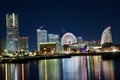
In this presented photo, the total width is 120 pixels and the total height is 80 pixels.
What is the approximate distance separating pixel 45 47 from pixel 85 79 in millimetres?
110360

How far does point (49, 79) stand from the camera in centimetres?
4175

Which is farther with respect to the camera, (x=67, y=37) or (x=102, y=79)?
(x=67, y=37)

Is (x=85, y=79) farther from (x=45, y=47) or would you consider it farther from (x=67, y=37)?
(x=67, y=37)

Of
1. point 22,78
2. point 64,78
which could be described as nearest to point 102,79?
point 64,78

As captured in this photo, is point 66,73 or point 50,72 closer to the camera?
point 66,73

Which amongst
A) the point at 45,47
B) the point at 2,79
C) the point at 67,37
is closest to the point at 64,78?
the point at 2,79

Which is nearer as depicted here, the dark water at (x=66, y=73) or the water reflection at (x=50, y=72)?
the dark water at (x=66, y=73)

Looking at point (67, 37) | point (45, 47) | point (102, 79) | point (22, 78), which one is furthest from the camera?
point (67, 37)

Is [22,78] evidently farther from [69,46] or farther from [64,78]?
[69,46]

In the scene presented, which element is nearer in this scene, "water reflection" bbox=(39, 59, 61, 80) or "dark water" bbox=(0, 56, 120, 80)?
"dark water" bbox=(0, 56, 120, 80)

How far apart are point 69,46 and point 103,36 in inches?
803

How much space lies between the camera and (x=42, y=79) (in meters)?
42.2

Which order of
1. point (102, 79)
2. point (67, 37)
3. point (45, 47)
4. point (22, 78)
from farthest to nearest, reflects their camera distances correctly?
point (67, 37), point (45, 47), point (22, 78), point (102, 79)

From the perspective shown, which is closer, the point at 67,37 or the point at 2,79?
the point at 2,79
